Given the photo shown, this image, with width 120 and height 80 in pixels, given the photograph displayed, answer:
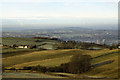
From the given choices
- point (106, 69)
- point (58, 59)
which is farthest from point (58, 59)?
point (106, 69)

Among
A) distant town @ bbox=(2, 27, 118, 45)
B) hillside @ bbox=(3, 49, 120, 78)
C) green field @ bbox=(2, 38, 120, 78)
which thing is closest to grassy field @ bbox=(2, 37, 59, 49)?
green field @ bbox=(2, 38, 120, 78)

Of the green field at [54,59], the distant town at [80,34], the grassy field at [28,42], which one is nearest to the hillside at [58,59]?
the green field at [54,59]

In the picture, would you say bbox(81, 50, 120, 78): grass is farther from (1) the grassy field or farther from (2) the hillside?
(1) the grassy field

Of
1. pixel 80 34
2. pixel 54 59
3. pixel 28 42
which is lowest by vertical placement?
pixel 54 59

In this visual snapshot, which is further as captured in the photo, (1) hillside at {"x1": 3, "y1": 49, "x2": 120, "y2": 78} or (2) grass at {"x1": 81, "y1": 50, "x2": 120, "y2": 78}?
(1) hillside at {"x1": 3, "y1": 49, "x2": 120, "y2": 78}

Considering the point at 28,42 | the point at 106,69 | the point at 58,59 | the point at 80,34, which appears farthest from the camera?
the point at 80,34

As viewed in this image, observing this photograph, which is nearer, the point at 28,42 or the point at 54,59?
the point at 54,59

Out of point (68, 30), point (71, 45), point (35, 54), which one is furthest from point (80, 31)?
point (35, 54)

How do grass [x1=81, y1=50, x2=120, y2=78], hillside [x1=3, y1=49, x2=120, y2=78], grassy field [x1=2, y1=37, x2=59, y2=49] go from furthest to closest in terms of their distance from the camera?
grassy field [x1=2, y1=37, x2=59, y2=49] → hillside [x1=3, y1=49, x2=120, y2=78] → grass [x1=81, y1=50, x2=120, y2=78]

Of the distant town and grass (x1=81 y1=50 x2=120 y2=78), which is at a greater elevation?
the distant town

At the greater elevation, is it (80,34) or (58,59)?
(80,34)

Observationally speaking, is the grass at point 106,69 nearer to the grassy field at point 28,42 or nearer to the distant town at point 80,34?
the distant town at point 80,34

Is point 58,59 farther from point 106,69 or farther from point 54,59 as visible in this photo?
point 106,69
